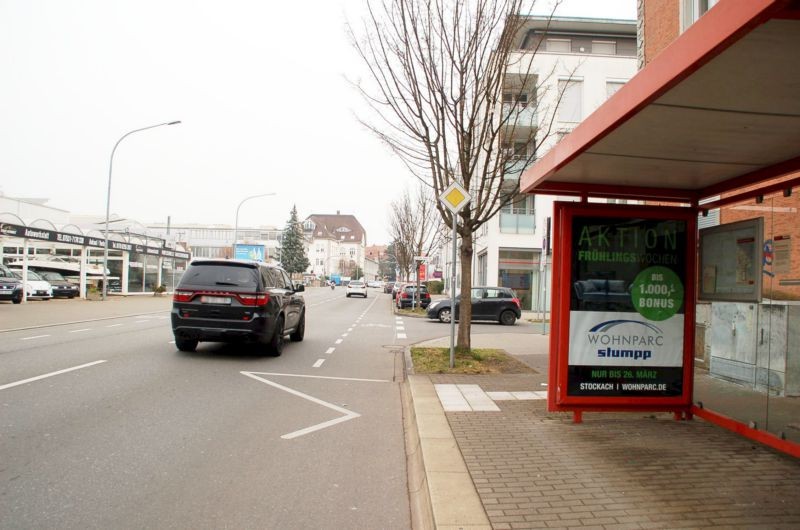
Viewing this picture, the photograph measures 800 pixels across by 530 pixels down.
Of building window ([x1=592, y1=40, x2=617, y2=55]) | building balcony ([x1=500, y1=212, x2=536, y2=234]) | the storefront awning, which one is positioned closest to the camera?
the storefront awning

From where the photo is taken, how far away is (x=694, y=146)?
4645 millimetres

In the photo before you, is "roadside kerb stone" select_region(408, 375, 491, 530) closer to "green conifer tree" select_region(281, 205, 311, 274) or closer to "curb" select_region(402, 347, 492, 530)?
"curb" select_region(402, 347, 492, 530)

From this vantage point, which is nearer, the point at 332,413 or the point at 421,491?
the point at 421,491

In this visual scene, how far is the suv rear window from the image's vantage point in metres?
10.2

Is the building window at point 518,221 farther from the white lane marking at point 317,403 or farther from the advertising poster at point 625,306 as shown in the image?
the advertising poster at point 625,306

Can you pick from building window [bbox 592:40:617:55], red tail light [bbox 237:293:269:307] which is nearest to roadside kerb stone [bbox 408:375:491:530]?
red tail light [bbox 237:293:269:307]

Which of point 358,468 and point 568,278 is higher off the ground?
point 568,278

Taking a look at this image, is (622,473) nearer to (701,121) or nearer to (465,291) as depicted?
(701,121)

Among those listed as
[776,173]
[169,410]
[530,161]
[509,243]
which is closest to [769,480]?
[776,173]

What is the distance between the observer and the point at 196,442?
16.8ft

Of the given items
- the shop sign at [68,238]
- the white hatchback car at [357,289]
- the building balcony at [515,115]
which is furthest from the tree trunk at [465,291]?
the white hatchback car at [357,289]

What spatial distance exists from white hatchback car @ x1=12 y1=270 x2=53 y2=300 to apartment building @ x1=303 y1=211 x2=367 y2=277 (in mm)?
87326

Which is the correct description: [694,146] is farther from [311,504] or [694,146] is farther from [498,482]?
[311,504]

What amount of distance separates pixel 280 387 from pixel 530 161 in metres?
6.61
